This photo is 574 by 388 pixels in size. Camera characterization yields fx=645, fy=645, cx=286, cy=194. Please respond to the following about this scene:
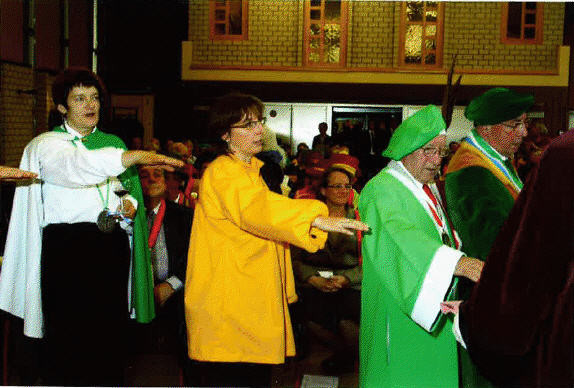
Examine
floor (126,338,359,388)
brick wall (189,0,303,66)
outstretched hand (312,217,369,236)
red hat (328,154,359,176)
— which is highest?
brick wall (189,0,303,66)

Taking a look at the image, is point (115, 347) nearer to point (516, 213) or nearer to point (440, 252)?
point (440, 252)

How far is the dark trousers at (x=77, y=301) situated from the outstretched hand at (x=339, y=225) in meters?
1.01

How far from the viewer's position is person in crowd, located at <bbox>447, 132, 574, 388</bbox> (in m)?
1.22

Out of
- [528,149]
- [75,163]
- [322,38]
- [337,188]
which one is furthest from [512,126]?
[322,38]

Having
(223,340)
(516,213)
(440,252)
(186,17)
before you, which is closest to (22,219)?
(223,340)

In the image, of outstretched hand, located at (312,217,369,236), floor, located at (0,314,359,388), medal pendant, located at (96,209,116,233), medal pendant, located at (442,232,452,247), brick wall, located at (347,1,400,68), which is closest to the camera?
outstretched hand, located at (312,217,369,236)

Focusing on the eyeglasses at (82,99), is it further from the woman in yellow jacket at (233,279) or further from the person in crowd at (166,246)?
the person in crowd at (166,246)

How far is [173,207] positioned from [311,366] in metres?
1.41

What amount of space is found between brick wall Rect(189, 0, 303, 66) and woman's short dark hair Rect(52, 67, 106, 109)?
9.43 m

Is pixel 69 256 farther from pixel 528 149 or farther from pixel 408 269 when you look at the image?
pixel 528 149

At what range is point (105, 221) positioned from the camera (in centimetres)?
274

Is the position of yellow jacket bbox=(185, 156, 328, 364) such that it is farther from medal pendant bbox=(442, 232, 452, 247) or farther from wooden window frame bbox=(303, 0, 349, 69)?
wooden window frame bbox=(303, 0, 349, 69)

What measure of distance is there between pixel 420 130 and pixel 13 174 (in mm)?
1563

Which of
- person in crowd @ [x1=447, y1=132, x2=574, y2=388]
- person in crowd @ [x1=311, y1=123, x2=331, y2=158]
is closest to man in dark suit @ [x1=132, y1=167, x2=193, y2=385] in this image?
person in crowd @ [x1=447, y1=132, x2=574, y2=388]
